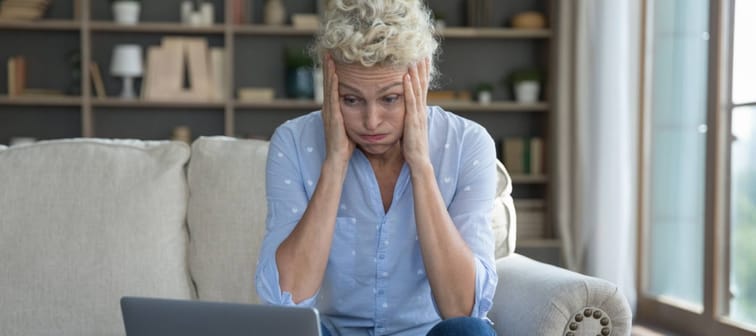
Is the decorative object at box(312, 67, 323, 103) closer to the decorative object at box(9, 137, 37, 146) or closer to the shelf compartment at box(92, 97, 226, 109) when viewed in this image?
the shelf compartment at box(92, 97, 226, 109)

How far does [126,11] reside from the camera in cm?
520

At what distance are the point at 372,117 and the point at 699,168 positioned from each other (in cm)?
260

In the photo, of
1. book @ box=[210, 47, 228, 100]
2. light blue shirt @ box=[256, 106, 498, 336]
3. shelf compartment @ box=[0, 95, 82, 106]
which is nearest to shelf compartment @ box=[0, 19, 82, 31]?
shelf compartment @ box=[0, 95, 82, 106]

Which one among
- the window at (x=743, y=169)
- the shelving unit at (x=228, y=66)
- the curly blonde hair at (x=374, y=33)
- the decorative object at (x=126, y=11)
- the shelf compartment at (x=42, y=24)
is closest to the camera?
the curly blonde hair at (x=374, y=33)

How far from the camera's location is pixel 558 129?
519cm

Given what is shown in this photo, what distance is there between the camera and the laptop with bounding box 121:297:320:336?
53.4 inches

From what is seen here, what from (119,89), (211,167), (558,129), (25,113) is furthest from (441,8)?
(211,167)

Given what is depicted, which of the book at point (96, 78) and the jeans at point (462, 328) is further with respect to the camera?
the book at point (96, 78)

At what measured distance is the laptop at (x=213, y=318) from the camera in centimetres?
136

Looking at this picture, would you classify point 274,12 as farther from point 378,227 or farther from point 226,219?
point 378,227

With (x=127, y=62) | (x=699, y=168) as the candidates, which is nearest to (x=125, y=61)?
(x=127, y=62)

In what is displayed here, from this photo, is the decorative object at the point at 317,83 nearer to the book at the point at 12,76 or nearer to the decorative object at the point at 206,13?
the decorative object at the point at 206,13

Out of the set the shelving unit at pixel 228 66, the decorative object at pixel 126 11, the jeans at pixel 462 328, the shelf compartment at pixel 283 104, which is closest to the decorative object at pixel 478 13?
the shelving unit at pixel 228 66

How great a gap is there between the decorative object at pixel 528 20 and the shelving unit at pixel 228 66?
0.19ft
